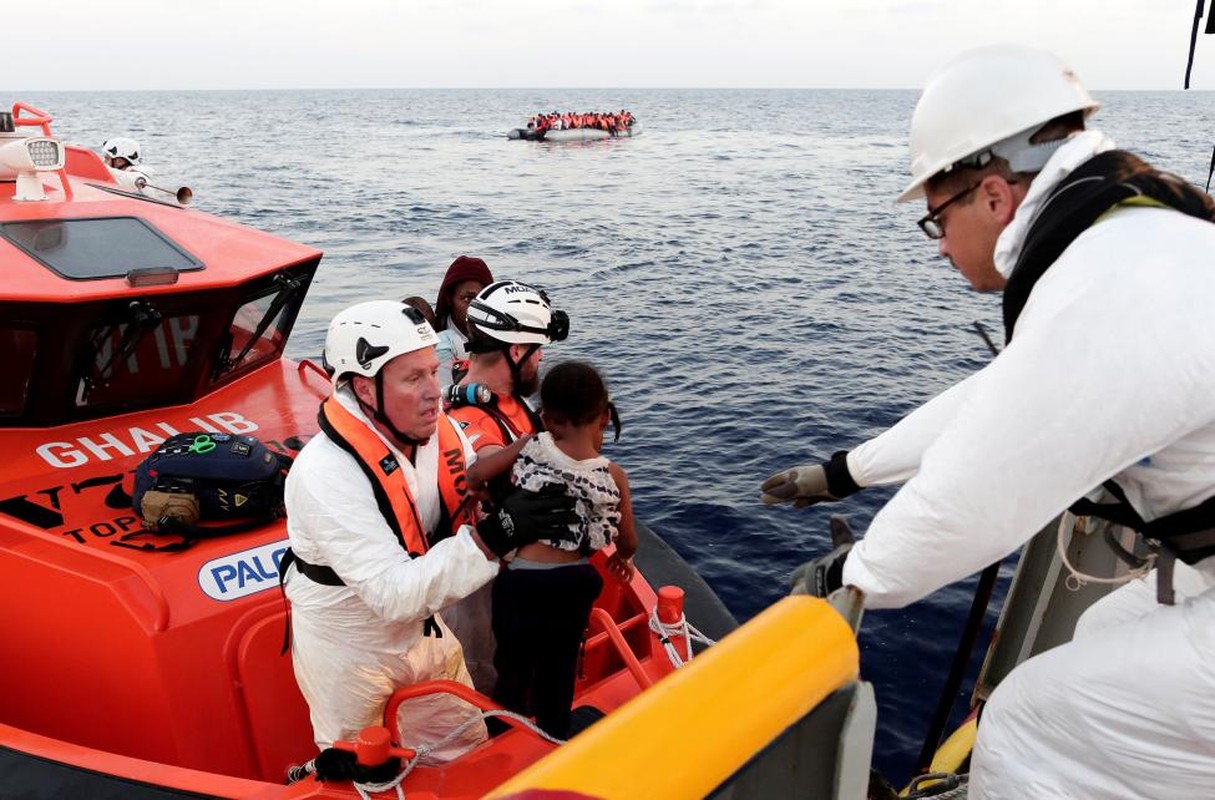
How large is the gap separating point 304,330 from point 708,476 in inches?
299

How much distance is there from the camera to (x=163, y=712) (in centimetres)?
337

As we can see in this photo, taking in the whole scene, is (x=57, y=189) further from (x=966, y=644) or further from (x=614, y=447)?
(x=614, y=447)

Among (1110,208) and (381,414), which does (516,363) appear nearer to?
(381,414)

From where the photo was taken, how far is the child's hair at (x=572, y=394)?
2766 mm

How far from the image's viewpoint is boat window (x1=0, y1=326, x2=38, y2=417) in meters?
3.93

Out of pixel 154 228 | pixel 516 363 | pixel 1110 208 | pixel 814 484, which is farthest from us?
pixel 154 228

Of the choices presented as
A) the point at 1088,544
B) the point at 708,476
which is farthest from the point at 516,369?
the point at 708,476

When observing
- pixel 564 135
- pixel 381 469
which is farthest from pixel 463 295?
pixel 564 135

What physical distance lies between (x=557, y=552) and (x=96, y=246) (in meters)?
3.07

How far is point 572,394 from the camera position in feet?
9.07

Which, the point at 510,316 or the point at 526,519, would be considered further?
the point at 510,316

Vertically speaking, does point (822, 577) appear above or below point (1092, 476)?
below

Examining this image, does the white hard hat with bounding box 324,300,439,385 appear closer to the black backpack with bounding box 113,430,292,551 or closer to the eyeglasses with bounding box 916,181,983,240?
the black backpack with bounding box 113,430,292,551

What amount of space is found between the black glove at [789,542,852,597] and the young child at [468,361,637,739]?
109 centimetres
